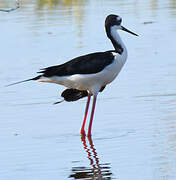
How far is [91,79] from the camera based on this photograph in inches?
358

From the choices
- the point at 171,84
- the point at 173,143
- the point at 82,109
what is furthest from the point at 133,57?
the point at 173,143

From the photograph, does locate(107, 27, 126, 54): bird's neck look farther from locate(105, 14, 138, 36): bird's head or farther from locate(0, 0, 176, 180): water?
locate(0, 0, 176, 180): water

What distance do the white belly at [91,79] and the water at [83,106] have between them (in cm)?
36

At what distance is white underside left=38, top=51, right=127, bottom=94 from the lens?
899cm

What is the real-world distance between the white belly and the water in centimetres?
36

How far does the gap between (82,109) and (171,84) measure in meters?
1.41

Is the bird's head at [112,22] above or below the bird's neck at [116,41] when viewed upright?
above

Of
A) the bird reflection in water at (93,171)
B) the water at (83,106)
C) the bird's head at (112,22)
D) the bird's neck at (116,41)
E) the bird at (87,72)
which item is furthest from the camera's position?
the bird's head at (112,22)

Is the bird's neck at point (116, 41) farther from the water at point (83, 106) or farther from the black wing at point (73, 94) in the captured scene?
the water at point (83, 106)

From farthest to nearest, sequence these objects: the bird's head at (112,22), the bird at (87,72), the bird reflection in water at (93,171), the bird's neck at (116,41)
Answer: the bird's head at (112,22) < the bird's neck at (116,41) < the bird at (87,72) < the bird reflection in water at (93,171)

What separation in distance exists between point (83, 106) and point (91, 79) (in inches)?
35.9

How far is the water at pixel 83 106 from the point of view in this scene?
7.37m

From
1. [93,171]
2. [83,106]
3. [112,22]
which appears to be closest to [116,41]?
[112,22]

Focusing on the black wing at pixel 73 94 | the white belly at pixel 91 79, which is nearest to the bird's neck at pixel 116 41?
the white belly at pixel 91 79
